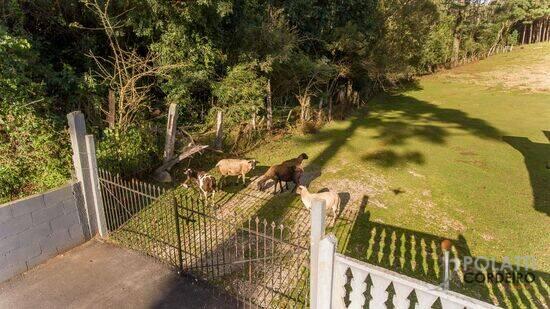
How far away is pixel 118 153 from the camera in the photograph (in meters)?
8.63

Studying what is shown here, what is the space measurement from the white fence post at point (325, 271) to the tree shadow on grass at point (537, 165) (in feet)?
24.4

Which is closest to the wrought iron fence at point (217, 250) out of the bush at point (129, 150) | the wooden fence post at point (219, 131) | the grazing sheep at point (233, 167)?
the bush at point (129, 150)

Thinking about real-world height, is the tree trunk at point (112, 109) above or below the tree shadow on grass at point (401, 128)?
above

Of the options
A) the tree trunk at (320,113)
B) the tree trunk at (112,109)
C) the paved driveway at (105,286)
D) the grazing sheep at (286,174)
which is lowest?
the paved driveway at (105,286)

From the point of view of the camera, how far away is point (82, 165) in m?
6.82

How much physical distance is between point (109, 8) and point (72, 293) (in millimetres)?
8223

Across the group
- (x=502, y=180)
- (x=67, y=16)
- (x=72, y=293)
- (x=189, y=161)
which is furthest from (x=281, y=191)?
(x=67, y=16)

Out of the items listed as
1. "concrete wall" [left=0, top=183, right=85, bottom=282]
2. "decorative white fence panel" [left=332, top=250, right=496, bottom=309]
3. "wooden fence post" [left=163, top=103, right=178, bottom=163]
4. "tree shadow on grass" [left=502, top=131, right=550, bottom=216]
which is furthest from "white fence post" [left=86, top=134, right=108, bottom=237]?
"tree shadow on grass" [left=502, top=131, right=550, bottom=216]

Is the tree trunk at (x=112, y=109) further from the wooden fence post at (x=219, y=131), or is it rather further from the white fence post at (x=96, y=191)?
the wooden fence post at (x=219, y=131)

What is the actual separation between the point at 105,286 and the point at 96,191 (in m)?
2.02

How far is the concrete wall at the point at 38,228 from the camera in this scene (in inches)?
232

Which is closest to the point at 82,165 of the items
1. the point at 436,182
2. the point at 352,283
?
the point at 352,283

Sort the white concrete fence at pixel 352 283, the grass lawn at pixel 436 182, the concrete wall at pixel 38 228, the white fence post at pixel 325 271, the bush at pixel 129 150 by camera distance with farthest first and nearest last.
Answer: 1. the bush at pixel 129 150
2. the grass lawn at pixel 436 182
3. the concrete wall at pixel 38 228
4. the white fence post at pixel 325 271
5. the white concrete fence at pixel 352 283

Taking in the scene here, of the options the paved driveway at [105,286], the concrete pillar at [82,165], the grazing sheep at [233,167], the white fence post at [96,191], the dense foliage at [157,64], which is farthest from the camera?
the grazing sheep at [233,167]
